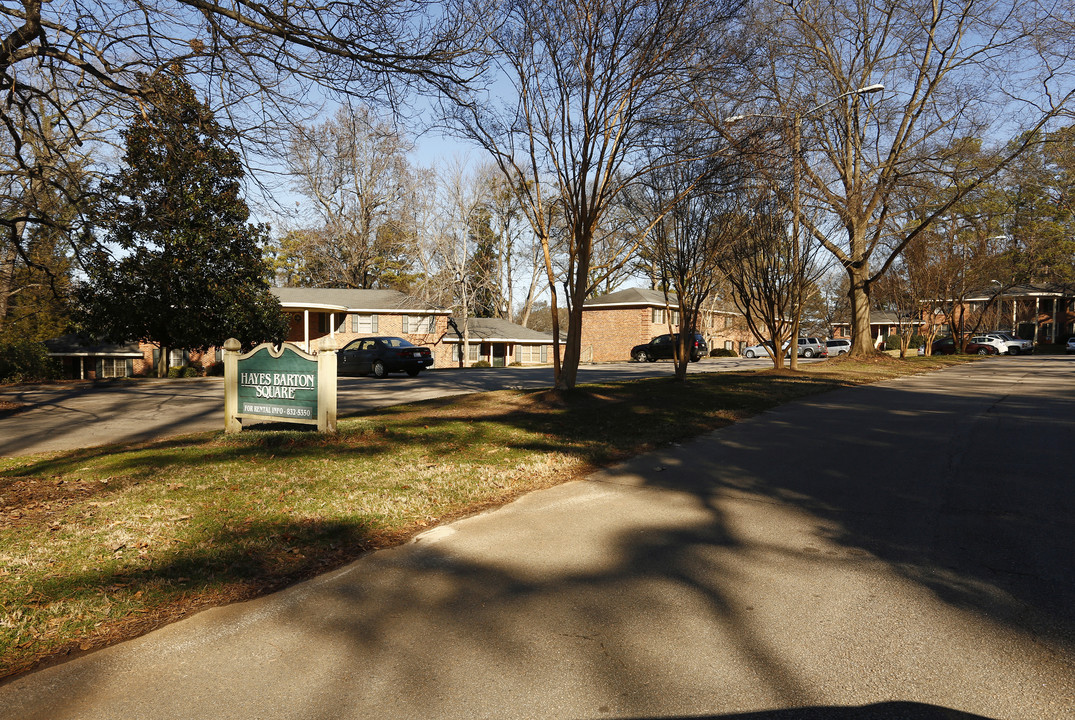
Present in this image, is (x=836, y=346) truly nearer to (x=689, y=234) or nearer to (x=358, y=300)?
(x=358, y=300)

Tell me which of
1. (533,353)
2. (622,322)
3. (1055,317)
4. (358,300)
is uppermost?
(358,300)

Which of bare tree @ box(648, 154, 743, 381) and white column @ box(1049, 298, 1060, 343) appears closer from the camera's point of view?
bare tree @ box(648, 154, 743, 381)

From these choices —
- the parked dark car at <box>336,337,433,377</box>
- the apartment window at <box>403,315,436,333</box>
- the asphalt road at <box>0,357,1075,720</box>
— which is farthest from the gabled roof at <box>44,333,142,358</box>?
the asphalt road at <box>0,357,1075,720</box>

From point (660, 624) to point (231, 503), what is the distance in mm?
3810

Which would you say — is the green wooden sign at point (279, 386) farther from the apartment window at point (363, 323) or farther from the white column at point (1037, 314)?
the white column at point (1037, 314)

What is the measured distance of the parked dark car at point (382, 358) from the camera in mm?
23938

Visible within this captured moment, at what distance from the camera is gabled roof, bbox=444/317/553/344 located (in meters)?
45.2

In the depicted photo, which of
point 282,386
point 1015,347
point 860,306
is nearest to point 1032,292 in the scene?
point 1015,347

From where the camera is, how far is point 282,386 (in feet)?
26.9

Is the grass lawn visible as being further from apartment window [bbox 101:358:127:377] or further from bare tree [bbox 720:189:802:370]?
apartment window [bbox 101:358:127:377]

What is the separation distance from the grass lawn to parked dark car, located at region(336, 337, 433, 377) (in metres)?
13.6

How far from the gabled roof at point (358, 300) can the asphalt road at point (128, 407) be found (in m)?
18.7

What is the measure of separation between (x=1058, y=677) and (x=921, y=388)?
1622 cm

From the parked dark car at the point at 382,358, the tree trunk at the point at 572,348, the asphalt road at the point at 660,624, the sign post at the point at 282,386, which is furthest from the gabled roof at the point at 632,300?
the asphalt road at the point at 660,624
